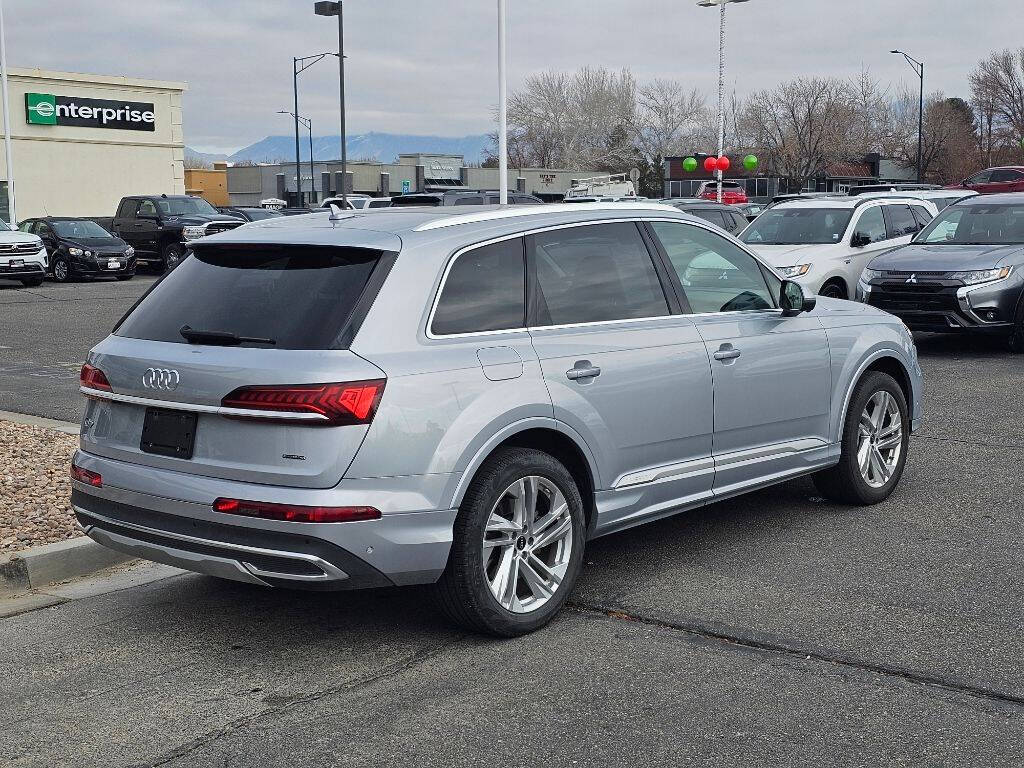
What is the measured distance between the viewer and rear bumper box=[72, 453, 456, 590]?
451 centimetres

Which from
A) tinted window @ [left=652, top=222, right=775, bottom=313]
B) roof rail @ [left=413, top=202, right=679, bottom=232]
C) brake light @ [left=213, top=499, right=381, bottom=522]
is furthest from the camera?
tinted window @ [left=652, top=222, right=775, bottom=313]

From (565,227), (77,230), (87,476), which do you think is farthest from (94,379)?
(77,230)

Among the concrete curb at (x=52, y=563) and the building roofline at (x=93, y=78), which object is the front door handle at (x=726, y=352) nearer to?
the concrete curb at (x=52, y=563)

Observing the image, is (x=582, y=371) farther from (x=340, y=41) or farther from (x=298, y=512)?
(x=340, y=41)

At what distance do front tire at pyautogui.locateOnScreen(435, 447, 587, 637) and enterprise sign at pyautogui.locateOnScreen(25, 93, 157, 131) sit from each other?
41.6 m

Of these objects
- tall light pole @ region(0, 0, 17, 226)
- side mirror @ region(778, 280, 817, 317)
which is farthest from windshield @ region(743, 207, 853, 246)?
tall light pole @ region(0, 0, 17, 226)

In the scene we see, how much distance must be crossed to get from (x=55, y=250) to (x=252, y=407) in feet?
89.8

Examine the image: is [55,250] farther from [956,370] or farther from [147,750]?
[147,750]

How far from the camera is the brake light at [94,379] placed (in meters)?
5.11

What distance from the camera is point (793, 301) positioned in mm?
6523

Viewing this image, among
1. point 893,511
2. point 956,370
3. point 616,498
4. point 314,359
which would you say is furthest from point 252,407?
point 956,370

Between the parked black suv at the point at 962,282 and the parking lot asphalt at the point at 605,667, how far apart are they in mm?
7718

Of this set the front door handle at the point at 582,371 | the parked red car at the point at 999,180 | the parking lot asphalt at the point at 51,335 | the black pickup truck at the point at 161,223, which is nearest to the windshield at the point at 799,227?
the parking lot asphalt at the point at 51,335

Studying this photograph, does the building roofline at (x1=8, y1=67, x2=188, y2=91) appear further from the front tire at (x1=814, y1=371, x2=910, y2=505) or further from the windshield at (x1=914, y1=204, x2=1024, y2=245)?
the front tire at (x1=814, y1=371, x2=910, y2=505)
